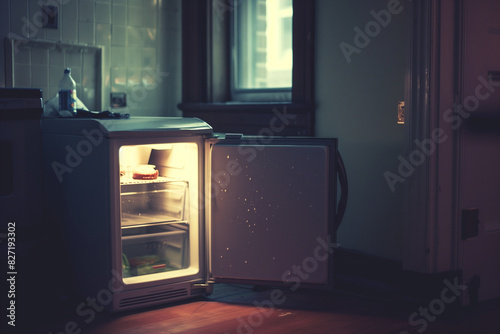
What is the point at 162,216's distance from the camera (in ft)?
9.38

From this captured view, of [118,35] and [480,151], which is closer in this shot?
[480,151]

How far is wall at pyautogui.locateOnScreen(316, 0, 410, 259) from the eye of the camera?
9.06ft

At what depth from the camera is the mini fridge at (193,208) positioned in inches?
98.0

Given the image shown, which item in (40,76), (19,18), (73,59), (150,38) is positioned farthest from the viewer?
(150,38)

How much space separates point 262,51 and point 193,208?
126 centimetres

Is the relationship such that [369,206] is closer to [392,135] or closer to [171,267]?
[392,135]

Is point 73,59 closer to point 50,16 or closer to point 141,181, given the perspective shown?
point 50,16

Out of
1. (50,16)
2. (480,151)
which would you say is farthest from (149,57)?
(480,151)

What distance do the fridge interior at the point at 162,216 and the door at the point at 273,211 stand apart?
0.13m

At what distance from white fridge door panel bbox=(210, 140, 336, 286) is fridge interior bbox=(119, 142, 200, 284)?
0.13m

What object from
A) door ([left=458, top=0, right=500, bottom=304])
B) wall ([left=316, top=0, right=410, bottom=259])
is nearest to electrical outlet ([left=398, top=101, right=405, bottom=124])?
wall ([left=316, top=0, right=410, bottom=259])

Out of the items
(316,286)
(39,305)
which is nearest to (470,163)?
(316,286)

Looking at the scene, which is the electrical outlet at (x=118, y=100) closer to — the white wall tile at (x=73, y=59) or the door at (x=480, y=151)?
the white wall tile at (x=73, y=59)

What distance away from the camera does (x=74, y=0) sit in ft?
10.9
